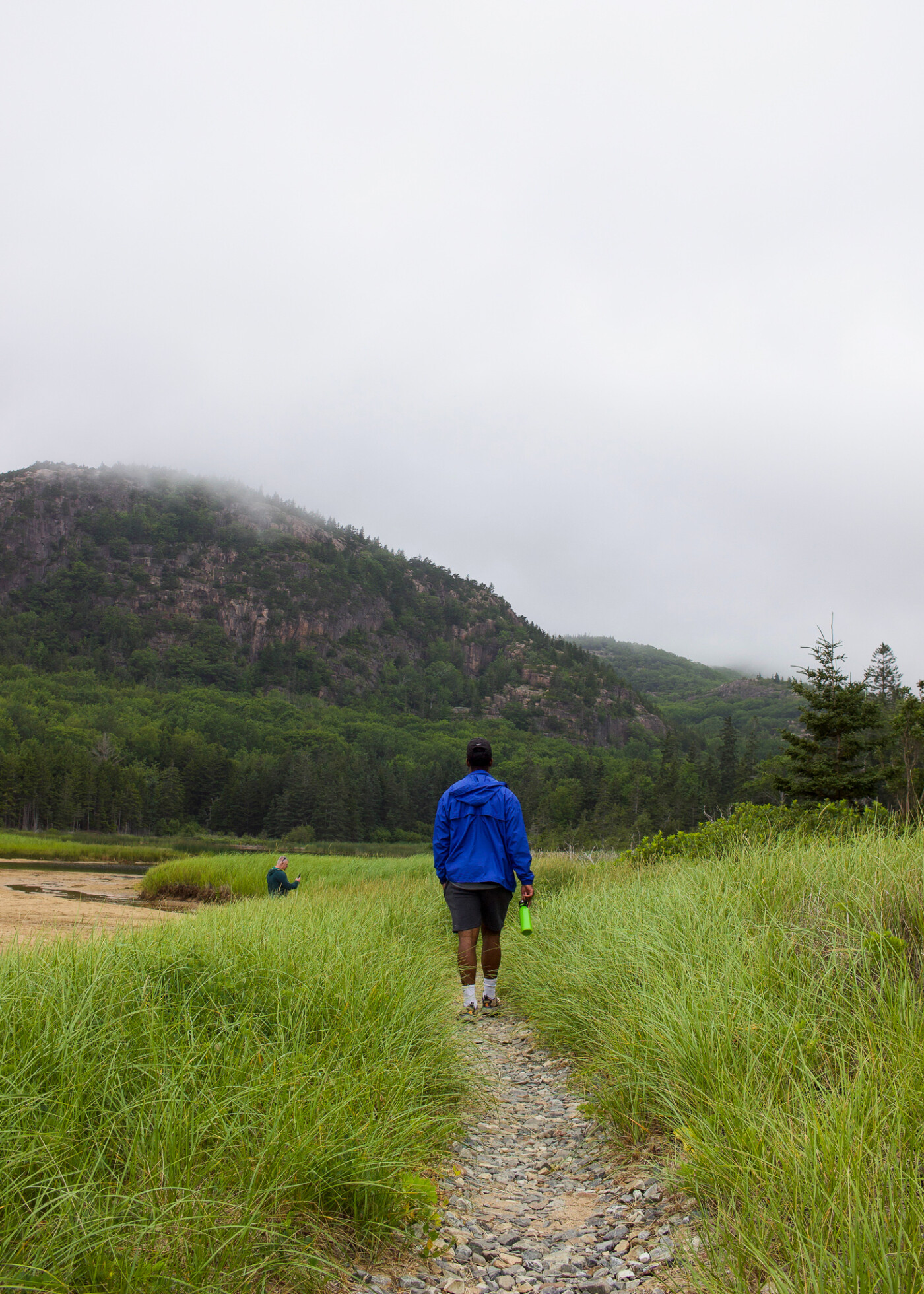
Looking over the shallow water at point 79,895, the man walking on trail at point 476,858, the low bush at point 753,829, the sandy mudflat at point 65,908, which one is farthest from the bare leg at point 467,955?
the shallow water at point 79,895

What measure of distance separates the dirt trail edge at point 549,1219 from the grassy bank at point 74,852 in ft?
153

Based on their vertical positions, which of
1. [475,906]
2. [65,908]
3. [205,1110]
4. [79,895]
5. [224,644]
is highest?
[224,644]

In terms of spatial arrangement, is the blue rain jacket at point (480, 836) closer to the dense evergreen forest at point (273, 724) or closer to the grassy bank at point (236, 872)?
the dense evergreen forest at point (273, 724)

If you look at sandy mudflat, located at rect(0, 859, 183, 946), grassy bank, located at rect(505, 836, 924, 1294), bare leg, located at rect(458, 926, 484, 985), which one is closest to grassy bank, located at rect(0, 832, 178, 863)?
sandy mudflat, located at rect(0, 859, 183, 946)

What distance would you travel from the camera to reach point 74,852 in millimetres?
46781

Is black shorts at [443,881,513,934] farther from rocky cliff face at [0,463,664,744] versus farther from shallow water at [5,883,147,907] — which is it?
rocky cliff face at [0,463,664,744]

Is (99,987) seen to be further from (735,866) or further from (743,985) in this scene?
(735,866)

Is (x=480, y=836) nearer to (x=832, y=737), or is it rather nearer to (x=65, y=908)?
(x=65, y=908)

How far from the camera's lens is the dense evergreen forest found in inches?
2867

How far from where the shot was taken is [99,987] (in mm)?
3525

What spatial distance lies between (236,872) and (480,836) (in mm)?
21764

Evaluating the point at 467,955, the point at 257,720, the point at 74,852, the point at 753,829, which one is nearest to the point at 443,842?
the point at 467,955

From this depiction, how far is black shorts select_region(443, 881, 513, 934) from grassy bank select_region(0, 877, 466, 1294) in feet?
5.71

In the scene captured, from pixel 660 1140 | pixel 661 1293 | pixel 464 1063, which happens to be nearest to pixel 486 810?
pixel 464 1063
